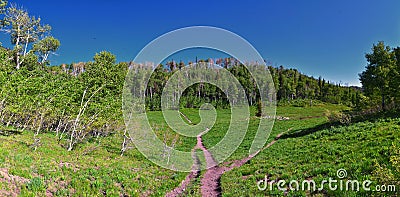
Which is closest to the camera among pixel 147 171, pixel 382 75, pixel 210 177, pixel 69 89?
pixel 210 177

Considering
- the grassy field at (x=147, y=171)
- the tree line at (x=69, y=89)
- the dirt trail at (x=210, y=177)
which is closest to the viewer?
the grassy field at (x=147, y=171)

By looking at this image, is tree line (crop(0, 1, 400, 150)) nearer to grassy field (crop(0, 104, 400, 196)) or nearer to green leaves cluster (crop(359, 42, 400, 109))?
green leaves cluster (crop(359, 42, 400, 109))

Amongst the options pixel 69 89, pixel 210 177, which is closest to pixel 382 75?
pixel 210 177

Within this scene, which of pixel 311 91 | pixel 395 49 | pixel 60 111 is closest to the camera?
pixel 60 111

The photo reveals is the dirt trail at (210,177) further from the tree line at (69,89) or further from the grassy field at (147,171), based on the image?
the tree line at (69,89)

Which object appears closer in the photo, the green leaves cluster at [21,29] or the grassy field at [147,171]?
the grassy field at [147,171]

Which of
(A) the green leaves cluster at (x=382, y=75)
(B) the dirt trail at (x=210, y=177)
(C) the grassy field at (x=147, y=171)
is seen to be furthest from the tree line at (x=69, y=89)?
(B) the dirt trail at (x=210, y=177)

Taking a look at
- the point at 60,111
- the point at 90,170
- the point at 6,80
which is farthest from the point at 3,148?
the point at 60,111

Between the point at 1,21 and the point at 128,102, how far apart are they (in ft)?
92.9

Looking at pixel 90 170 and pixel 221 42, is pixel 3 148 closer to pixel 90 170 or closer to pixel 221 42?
pixel 90 170

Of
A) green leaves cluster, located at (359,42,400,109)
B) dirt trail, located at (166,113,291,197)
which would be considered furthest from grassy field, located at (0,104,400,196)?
green leaves cluster, located at (359,42,400,109)

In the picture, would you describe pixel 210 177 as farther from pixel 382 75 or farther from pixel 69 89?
pixel 382 75

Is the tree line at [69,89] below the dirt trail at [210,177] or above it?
above

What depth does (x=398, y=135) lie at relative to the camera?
16516mm
